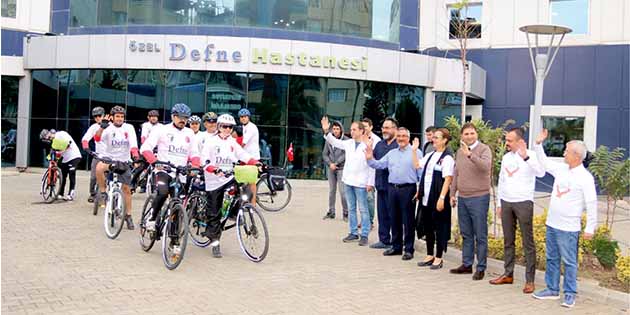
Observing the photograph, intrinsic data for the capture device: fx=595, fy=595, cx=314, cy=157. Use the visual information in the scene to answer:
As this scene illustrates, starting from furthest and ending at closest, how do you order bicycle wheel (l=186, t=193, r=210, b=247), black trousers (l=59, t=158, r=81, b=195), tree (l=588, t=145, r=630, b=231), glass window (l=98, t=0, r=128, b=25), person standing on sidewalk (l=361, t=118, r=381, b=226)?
glass window (l=98, t=0, r=128, b=25) → black trousers (l=59, t=158, r=81, b=195) → person standing on sidewalk (l=361, t=118, r=381, b=226) → bicycle wheel (l=186, t=193, r=210, b=247) → tree (l=588, t=145, r=630, b=231)

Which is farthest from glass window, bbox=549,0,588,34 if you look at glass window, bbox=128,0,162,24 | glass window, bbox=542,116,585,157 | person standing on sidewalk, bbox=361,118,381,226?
person standing on sidewalk, bbox=361,118,381,226

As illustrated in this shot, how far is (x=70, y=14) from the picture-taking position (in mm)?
21562

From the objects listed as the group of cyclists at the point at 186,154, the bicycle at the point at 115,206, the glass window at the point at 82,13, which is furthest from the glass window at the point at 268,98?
the bicycle at the point at 115,206

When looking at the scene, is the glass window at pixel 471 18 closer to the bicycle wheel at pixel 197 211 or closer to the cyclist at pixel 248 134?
the cyclist at pixel 248 134

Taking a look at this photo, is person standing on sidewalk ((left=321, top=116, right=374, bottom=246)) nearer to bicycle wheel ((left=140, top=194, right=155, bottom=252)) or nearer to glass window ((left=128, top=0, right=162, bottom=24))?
bicycle wheel ((left=140, top=194, right=155, bottom=252))

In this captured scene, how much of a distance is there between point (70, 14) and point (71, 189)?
1132 centimetres

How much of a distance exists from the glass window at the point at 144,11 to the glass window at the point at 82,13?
1.54 m

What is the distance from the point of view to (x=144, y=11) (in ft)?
66.4

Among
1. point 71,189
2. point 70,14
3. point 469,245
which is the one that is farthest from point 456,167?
point 70,14

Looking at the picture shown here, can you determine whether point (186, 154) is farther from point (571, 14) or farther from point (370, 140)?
point (571, 14)

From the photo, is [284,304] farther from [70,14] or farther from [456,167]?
[70,14]

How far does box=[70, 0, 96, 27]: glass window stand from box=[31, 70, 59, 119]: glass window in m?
2.18

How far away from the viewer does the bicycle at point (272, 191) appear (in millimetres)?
12602

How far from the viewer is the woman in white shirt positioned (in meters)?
7.55
